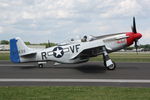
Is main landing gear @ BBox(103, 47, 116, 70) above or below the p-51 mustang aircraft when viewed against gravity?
below

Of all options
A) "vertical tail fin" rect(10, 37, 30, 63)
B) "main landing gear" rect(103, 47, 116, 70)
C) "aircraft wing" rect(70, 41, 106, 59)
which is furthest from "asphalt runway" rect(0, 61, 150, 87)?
"vertical tail fin" rect(10, 37, 30, 63)

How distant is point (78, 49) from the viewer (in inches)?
728

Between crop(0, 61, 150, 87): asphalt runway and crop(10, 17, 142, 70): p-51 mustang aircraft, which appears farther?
crop(10, 17, 142, 70): p-51 mustang aircraft

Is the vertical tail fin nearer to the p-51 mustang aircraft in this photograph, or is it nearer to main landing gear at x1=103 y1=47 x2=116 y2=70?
the p-51 mustang aircraft

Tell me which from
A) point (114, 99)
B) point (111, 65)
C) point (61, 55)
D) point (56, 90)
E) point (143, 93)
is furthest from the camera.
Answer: point (61, 55)

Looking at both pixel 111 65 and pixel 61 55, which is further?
pixel 61 55

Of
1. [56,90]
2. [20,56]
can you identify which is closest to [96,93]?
[56,90]

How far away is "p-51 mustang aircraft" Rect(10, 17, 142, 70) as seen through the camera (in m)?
17.8

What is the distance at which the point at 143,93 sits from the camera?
8711 mm

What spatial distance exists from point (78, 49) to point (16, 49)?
212 inches

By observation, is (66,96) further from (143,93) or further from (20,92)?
(143,93)

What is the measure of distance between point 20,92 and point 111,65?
→ 379 inches

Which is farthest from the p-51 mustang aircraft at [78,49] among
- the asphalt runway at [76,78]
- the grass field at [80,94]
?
the grass field at [80,94]

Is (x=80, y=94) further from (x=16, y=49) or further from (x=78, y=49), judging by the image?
(x=16, y=49)
